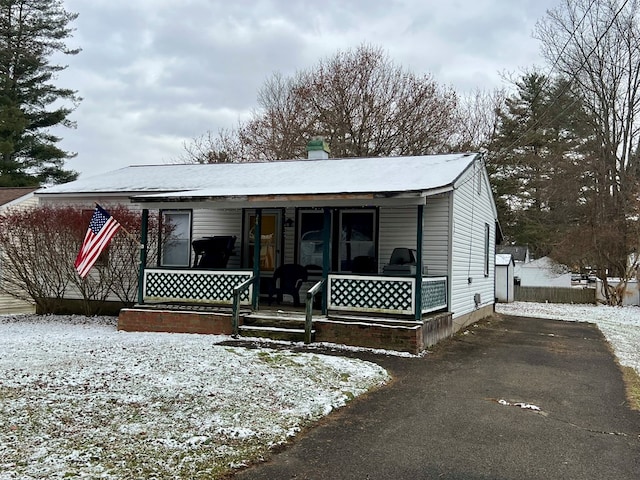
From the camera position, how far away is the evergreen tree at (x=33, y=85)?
31234 millimetres

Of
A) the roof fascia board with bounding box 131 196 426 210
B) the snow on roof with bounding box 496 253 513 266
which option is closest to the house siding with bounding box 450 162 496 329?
the roof fascia board with bounding box 131 196 426 210

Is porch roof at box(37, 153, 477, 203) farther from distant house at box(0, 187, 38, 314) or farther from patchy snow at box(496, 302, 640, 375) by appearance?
patchy snow at box(496, 302, 640, 375)

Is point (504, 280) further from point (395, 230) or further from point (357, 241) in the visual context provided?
point (357, 241)

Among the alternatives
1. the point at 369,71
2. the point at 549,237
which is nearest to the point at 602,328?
the point at 369,71

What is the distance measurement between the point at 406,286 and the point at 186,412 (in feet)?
17.9

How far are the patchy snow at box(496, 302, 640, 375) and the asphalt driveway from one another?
7.02 ft

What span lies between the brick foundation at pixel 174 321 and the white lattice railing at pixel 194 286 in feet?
1.21

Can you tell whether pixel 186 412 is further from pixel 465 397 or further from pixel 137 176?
pixel 137 176

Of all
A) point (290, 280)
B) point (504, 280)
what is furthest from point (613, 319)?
point (290, 280)

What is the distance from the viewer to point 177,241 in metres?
14.2

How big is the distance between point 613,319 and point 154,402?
17587mm

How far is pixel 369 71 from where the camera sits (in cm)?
3014

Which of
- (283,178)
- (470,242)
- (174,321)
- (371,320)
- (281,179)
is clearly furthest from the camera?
(470,242)

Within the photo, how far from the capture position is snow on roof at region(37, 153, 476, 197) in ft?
37.3
